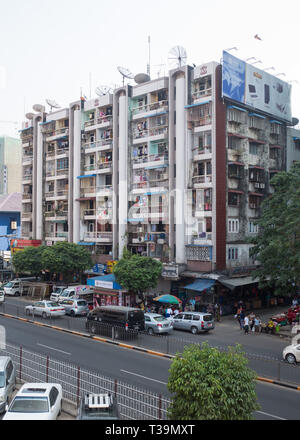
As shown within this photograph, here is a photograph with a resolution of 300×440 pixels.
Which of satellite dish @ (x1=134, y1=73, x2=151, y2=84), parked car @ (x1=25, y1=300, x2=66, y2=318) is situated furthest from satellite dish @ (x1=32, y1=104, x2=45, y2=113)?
parked car @ (x1=25, y1=300, x2=66, y2=318)

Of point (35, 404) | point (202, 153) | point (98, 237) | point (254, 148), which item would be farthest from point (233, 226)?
point (35, 404)

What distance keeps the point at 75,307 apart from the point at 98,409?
25336 mm

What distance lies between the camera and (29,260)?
48531 millimetres

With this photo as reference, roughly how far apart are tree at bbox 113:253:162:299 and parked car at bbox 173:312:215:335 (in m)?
4.75

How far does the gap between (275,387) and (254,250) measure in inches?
585

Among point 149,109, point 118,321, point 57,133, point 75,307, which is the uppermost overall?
point 57,133

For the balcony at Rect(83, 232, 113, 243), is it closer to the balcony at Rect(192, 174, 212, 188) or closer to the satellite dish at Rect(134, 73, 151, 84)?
the balcony at Rect(192, 174, 212, 188)

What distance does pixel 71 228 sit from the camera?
51438 mm

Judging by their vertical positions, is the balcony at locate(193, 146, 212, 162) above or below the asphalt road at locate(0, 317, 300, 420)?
above

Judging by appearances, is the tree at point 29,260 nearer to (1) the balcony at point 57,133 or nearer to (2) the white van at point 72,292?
(2) the white van at point 72,292

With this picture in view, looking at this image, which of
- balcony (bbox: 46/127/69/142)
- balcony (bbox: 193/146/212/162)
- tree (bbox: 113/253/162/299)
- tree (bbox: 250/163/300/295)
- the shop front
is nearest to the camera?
tree (bbox: 250/163/300/295)

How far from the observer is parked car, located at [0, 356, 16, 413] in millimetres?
14828

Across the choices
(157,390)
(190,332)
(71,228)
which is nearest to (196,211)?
(190,332)

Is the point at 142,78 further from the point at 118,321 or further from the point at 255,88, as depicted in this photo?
the point at 118,321
